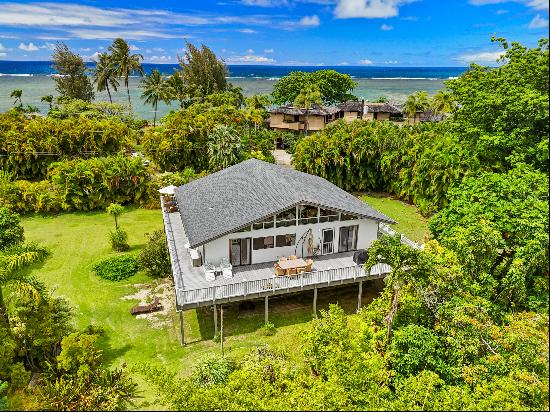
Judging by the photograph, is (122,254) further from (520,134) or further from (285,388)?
(520,134)

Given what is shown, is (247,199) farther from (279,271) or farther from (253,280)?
(253,280)

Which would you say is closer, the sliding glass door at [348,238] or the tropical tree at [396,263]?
the tropical tree at [396,263]

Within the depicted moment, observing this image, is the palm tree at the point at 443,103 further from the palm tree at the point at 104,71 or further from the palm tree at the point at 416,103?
the palm tree at the point at 104,71

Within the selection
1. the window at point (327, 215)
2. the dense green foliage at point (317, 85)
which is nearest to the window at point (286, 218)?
the window at point (327, 215)

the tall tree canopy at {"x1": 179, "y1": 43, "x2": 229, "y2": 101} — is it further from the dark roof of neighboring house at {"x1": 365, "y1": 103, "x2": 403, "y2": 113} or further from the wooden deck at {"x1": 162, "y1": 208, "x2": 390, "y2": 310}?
the wooden deck at {"x1": 162, "y1": 208, "x2": 390, "y2": 310}

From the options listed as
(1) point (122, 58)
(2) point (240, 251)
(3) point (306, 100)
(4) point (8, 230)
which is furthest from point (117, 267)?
(1) point (122, 58)

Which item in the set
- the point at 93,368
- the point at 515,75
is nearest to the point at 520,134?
the point at 515,75
